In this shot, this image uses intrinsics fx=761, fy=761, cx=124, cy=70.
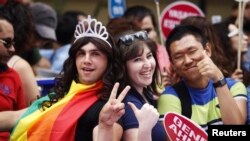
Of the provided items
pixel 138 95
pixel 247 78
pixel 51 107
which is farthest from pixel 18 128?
pixel 247 78

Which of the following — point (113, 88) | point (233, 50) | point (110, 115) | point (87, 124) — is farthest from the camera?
point (233, 50)

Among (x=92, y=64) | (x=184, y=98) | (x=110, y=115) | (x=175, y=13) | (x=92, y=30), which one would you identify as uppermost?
(x=92, y=30)

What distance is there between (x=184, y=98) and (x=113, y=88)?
1.03m

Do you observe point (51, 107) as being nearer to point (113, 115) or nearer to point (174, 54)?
point (113, 115)

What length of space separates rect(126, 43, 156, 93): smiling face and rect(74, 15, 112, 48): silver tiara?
227 millimetres

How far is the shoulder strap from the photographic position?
5367 mm

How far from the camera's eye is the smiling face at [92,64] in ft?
16.2

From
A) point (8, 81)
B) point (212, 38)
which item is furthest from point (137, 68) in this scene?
point (212, 38)

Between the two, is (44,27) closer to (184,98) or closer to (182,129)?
(184,98)

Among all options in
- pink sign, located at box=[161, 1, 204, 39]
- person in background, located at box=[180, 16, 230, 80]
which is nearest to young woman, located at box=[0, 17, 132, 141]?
person in background, located at box=[180, 16, 230, 80]

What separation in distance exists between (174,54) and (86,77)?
A: 36.5 inches

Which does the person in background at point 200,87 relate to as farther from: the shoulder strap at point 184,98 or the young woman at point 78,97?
the young woman at point 78,97

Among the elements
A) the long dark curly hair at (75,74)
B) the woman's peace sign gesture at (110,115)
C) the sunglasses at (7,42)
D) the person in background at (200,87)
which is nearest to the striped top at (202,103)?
the person in background at (200,87)

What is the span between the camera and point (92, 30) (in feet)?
16.5
